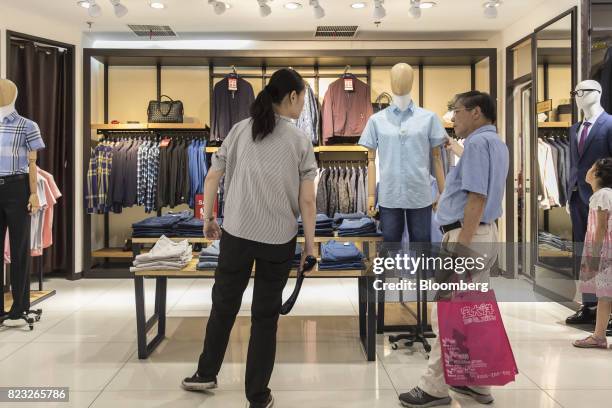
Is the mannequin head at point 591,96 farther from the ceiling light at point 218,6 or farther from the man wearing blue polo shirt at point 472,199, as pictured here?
the ceiling light at point 218,6

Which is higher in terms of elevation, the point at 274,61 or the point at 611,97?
the point at 274,61

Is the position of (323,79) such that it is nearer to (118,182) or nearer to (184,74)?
(184,74)

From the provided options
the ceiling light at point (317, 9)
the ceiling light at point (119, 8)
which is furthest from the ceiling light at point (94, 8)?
the ceiling light at point (317, 9)

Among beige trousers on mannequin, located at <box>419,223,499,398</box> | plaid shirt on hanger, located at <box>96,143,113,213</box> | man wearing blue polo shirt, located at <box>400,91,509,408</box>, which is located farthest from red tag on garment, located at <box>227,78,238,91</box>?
beige trousers on mannequin, located at <box>419,223,499,398</box>

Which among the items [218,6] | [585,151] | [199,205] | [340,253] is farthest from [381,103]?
[340,253]

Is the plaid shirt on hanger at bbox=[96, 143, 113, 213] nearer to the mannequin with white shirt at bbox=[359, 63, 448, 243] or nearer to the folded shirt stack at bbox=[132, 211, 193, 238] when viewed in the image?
the folded shirt stack at bbox=[132, 211, 193, 238]

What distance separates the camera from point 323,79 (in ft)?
23.1

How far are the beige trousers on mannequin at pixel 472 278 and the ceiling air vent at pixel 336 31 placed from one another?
4446mm

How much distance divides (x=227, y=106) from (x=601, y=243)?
14.2 feet

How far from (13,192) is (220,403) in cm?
258

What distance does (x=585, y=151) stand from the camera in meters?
4.18

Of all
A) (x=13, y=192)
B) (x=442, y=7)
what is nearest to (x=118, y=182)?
(x=13, y=192)

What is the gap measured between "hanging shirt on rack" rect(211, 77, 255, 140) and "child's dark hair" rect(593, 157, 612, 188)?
394 cm

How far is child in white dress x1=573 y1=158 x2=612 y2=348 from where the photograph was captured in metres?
3.58
